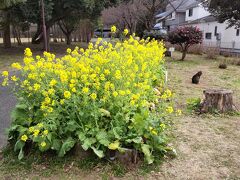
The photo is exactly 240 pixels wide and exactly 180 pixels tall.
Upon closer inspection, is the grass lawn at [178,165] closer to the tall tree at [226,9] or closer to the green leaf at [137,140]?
the green leaf at [137,140]

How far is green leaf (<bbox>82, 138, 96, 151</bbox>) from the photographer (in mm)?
2736

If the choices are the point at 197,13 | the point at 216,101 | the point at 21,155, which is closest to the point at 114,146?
the point at 21,155

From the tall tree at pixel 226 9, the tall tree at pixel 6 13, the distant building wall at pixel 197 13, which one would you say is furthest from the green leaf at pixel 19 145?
the distant building wall at pixel 197 13

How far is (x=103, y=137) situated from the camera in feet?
9.29

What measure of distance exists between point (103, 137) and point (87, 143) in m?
0.18

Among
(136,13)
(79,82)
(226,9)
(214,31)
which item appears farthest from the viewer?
(136,13)

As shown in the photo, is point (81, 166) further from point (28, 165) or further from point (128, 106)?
point (128, 106)

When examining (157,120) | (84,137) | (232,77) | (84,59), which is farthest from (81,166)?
(232,77)

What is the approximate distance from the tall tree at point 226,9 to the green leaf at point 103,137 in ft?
40.8

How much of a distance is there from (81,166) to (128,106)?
835mm

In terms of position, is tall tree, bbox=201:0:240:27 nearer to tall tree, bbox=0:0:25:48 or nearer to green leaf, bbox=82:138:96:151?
tall tree, bbox=0:0:25:48

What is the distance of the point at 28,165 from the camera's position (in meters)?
2.89

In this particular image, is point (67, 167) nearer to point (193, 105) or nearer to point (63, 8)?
point (193, 105)

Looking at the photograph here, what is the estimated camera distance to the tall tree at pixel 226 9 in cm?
1324
